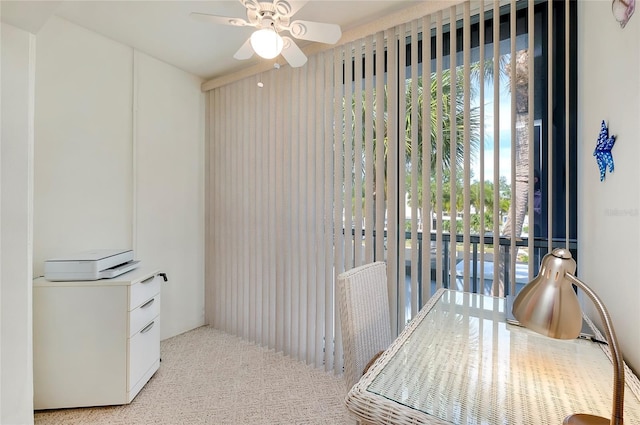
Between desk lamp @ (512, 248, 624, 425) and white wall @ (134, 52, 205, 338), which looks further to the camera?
white wall @ (134, 52, 205, 338)

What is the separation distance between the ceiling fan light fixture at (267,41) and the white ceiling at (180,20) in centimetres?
47

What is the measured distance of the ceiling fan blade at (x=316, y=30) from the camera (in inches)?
60.4

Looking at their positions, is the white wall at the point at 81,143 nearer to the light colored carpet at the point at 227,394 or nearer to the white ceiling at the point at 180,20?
the white ceiling at the point at 180,20

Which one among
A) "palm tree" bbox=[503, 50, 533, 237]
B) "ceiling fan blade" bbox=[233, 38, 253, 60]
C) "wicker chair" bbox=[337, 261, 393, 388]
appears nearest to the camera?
"wicker chair" bbox=[337, 261, 393, 388]

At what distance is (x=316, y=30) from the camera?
158 centimetres

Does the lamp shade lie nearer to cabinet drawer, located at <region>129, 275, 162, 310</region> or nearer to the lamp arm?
the lamp arm

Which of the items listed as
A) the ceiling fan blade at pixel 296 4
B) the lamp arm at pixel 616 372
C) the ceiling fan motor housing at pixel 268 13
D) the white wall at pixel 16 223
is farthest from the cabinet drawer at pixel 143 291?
the lamp arm at pixel 616 372

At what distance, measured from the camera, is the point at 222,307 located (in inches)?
122

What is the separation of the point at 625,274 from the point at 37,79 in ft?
11.2

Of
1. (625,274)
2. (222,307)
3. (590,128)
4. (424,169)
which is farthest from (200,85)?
(625,274)

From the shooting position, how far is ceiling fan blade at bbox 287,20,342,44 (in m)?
1.54

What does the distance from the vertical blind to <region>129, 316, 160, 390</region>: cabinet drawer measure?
834mm

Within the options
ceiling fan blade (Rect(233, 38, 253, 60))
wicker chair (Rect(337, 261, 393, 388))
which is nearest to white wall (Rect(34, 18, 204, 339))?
ceiling fan blade (Rect(233, 38, 253, 60))

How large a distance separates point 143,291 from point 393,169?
1.97 meters
